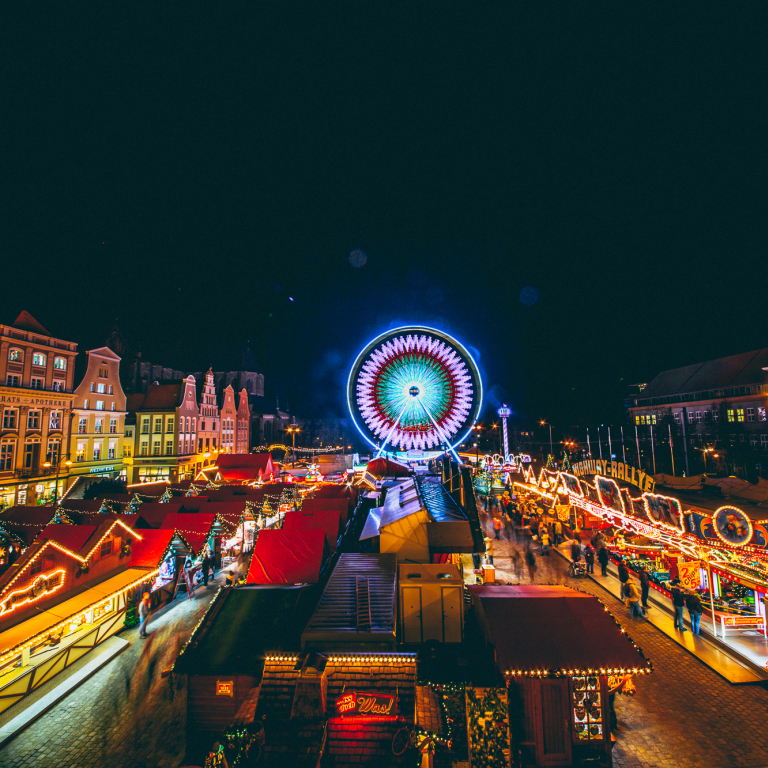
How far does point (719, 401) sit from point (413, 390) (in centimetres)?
3866

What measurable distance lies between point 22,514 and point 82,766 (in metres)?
14.5

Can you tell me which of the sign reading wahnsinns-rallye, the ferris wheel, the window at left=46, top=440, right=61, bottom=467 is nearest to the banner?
the sign reading wahnsinns-rallye

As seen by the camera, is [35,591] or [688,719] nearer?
[688,719]

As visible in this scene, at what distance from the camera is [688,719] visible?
7434 mm

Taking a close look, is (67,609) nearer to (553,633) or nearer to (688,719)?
(553,633)

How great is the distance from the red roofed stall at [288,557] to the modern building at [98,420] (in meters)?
27.4

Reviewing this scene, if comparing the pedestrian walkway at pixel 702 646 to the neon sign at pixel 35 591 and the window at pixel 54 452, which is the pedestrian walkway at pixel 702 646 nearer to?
the neon sign at pixel 35 591

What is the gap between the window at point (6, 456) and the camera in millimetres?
24906

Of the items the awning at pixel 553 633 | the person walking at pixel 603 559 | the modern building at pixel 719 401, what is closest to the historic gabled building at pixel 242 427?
the person walking at pixel 603 559

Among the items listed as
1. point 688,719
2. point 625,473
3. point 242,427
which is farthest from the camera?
point 242,427

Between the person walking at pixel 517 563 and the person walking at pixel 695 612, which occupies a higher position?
the person walking at pixel 695 612

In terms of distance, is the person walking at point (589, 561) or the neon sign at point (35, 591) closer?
the neon sign at point (35, 591)

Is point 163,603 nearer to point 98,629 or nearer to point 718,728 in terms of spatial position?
point 98,629

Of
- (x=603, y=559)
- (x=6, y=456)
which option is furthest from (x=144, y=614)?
(x=6, y=456)
